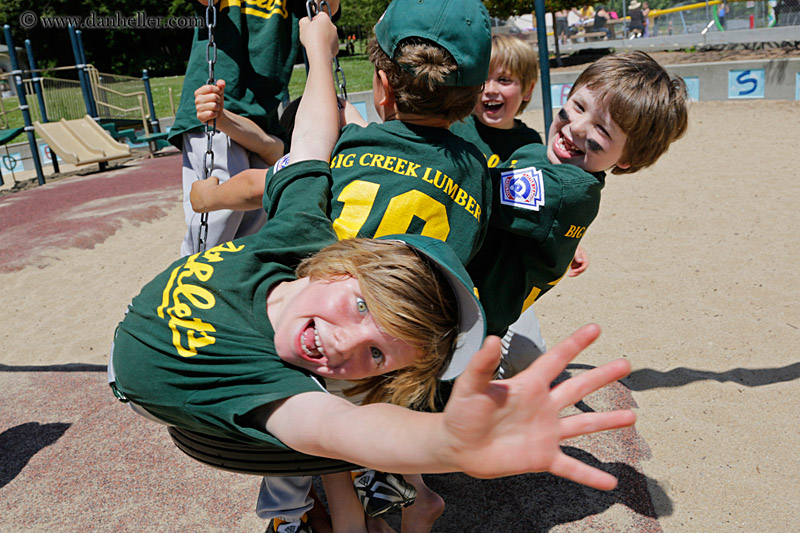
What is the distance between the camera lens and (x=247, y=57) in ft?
9.64

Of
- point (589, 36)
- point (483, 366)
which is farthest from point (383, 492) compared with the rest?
point (589, 36)

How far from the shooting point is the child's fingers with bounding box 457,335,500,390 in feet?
3.20

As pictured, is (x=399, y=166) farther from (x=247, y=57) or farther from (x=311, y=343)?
(x=247, y=57)

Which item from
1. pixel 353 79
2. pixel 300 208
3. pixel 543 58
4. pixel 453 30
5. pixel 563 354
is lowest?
pixel 353 79

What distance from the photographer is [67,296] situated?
577cm

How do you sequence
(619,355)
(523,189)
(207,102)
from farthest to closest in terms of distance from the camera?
(619,355), (207,102), (523,189)

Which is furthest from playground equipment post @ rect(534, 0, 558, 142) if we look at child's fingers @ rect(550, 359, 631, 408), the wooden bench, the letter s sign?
the wooden bench

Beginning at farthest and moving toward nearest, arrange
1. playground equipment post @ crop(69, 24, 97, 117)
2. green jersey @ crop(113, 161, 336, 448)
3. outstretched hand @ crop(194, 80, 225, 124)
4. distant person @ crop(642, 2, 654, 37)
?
distant person @ crop(642, 2, 654, 37), playground equipment post @ crop(69, 24, 97, 117), outstretched hand @ crop(194, 80, 225, 124), green jersey @ crop(113, 161, 336, 448)

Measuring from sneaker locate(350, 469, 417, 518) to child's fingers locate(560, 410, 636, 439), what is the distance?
120 cm

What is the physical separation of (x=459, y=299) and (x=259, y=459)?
2.07ft

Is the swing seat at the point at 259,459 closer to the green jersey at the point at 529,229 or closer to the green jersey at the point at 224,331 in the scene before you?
the green jersey at the point at 224,331

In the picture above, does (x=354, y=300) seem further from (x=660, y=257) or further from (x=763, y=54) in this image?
(x=763, y=54)

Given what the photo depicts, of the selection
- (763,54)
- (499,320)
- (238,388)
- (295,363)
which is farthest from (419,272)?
(763,54)

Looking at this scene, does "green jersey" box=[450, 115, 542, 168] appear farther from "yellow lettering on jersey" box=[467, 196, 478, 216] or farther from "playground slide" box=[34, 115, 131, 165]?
"playground slide" box=[34, 115, 131, 165]
